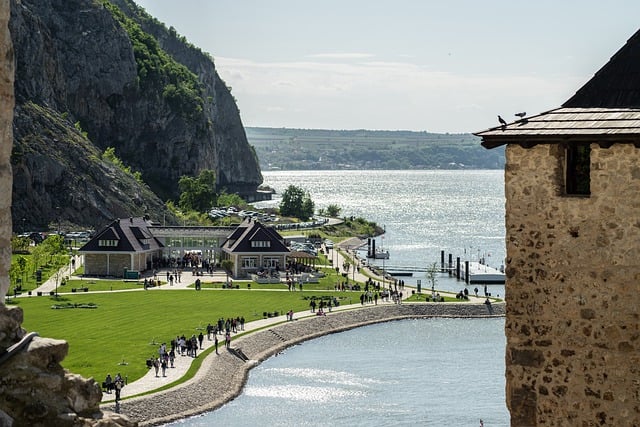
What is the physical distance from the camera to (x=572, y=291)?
565 inches

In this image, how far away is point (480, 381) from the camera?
222ft

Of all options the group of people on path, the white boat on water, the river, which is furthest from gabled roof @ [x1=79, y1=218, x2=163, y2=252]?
the group of people on path

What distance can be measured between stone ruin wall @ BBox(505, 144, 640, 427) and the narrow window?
0.12 meters

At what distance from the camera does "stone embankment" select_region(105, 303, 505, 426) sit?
54062mm

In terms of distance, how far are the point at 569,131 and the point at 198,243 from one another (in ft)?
355

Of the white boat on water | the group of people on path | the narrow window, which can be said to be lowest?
the group of people on path

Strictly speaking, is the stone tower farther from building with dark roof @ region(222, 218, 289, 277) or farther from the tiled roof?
building with dark roof @ region(222, 218, 289, 277)

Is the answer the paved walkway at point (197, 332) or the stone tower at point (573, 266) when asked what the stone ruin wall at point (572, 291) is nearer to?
the stone tower at point (573, 266)

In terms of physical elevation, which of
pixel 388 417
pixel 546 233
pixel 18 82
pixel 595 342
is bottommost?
pixel 388 417

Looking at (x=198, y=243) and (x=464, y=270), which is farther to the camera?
(x=464, y=270)

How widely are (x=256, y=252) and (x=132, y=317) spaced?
110ft

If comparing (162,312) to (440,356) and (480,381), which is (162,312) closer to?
(440,356)

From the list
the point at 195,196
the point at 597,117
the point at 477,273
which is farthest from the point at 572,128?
the point at 195,196

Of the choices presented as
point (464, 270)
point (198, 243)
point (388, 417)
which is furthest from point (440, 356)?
point (464, 270)
